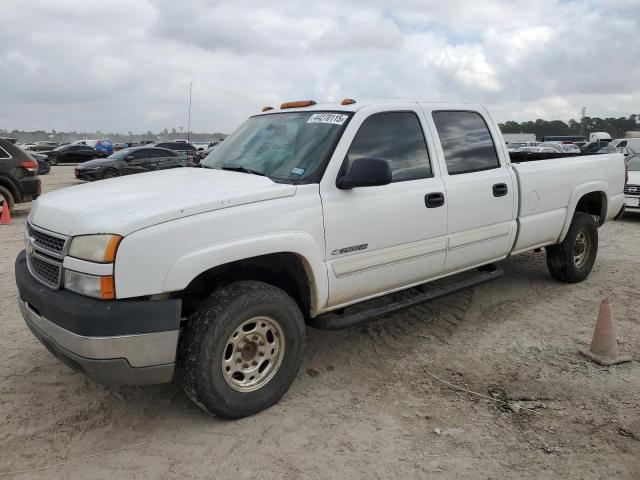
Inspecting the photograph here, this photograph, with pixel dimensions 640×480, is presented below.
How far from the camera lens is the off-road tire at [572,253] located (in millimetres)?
5793

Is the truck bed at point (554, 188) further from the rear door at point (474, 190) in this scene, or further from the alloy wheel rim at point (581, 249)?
the alloy wheel rim at point (581, 249)

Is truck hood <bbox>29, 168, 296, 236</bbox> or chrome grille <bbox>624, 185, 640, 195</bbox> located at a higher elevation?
truck hood <bbox>29, 168, 296, 236</bbox>

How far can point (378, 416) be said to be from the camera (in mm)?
3350

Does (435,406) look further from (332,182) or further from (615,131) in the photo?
(615,131)

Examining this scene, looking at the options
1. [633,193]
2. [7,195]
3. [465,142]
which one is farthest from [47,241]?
[633,193]

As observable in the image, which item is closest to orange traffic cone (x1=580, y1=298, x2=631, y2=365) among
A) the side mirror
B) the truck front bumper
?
the side mirror

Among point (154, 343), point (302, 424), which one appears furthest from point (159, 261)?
point (302, 424)

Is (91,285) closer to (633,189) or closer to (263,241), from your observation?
(263,241)

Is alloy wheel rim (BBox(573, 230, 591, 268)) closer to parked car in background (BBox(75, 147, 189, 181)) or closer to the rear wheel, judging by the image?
parked car in background (BBox(75, 147, 189, 181))

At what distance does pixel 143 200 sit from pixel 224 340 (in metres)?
0.92

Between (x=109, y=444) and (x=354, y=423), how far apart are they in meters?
1.44

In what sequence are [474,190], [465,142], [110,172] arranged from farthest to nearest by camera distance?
1. [110,172]
2. [465,142]
3. [474,190]

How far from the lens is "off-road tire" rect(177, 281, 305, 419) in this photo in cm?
300

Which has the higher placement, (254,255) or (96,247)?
(96,247)
